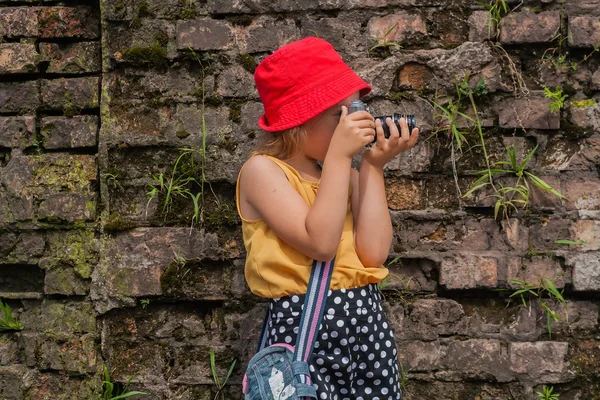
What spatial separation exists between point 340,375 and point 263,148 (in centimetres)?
66

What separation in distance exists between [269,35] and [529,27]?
2.89ft

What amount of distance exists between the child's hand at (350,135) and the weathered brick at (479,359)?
88 cm

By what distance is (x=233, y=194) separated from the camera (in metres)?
2.32

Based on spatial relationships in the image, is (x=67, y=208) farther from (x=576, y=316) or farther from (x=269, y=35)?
(x=576, y=316)

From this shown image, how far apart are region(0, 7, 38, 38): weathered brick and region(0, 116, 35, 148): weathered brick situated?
1.02 feet

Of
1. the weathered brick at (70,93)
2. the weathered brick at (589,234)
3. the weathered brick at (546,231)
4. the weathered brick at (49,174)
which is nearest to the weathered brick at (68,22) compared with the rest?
the weathered brick at (70,93)

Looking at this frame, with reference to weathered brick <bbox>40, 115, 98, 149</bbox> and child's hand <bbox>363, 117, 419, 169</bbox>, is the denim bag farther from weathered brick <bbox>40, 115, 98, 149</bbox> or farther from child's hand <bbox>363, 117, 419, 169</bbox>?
weathered brick <bbox>40, 115, 98, 149</bbox>

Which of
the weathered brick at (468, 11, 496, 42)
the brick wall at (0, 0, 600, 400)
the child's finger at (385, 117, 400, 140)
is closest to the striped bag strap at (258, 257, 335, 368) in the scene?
the child's finger at (385, 117, 400, 140)

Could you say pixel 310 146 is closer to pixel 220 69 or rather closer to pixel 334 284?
pixel 334 284

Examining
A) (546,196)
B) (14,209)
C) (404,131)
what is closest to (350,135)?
(404,131)

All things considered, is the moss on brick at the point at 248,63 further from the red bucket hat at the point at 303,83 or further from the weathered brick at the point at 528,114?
the weathered brick at the point at 528,114

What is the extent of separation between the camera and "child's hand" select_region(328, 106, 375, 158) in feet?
5.69

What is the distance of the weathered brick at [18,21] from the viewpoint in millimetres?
2385

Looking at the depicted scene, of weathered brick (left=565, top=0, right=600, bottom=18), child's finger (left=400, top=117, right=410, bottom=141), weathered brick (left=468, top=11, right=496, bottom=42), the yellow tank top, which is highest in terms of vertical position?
weathered brick (left=565, top=0, right=600, bottom=18)
